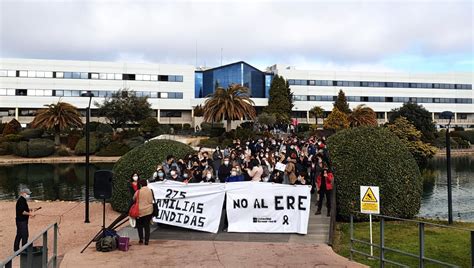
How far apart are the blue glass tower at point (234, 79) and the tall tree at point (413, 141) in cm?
3447

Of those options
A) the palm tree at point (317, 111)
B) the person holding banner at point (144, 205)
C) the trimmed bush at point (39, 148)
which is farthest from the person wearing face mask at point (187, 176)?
the palm tree at point (317, 111)

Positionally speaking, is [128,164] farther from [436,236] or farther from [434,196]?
[434,196]

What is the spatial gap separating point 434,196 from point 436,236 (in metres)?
14.2

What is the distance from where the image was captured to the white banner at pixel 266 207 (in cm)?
1297

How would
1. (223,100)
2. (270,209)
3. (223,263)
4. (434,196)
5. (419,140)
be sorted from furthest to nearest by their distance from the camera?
(223,100), (419,140), (434,196), (270,209), (223,263)

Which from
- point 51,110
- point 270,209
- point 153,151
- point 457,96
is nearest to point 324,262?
point 270,209

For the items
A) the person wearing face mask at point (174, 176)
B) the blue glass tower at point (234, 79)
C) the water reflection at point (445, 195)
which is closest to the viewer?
the person wearing face mask at point (174, 176)

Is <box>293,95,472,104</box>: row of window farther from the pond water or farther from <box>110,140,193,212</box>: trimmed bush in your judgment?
<box>110,140,193,212</box>: trimmed bush

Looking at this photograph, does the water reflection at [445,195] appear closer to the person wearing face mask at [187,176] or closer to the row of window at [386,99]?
A: the person wearing face mask at [187,176]

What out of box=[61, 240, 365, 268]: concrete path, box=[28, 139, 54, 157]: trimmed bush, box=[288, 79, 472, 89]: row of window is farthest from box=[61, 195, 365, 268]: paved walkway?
box=[288, 79, 472, 89]: row of window

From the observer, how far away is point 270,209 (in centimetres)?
1316

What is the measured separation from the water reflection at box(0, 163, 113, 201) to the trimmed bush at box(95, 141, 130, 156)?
6.33 meters

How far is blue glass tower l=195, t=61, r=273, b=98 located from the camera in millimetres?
77625

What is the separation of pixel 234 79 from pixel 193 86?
7763 mm
